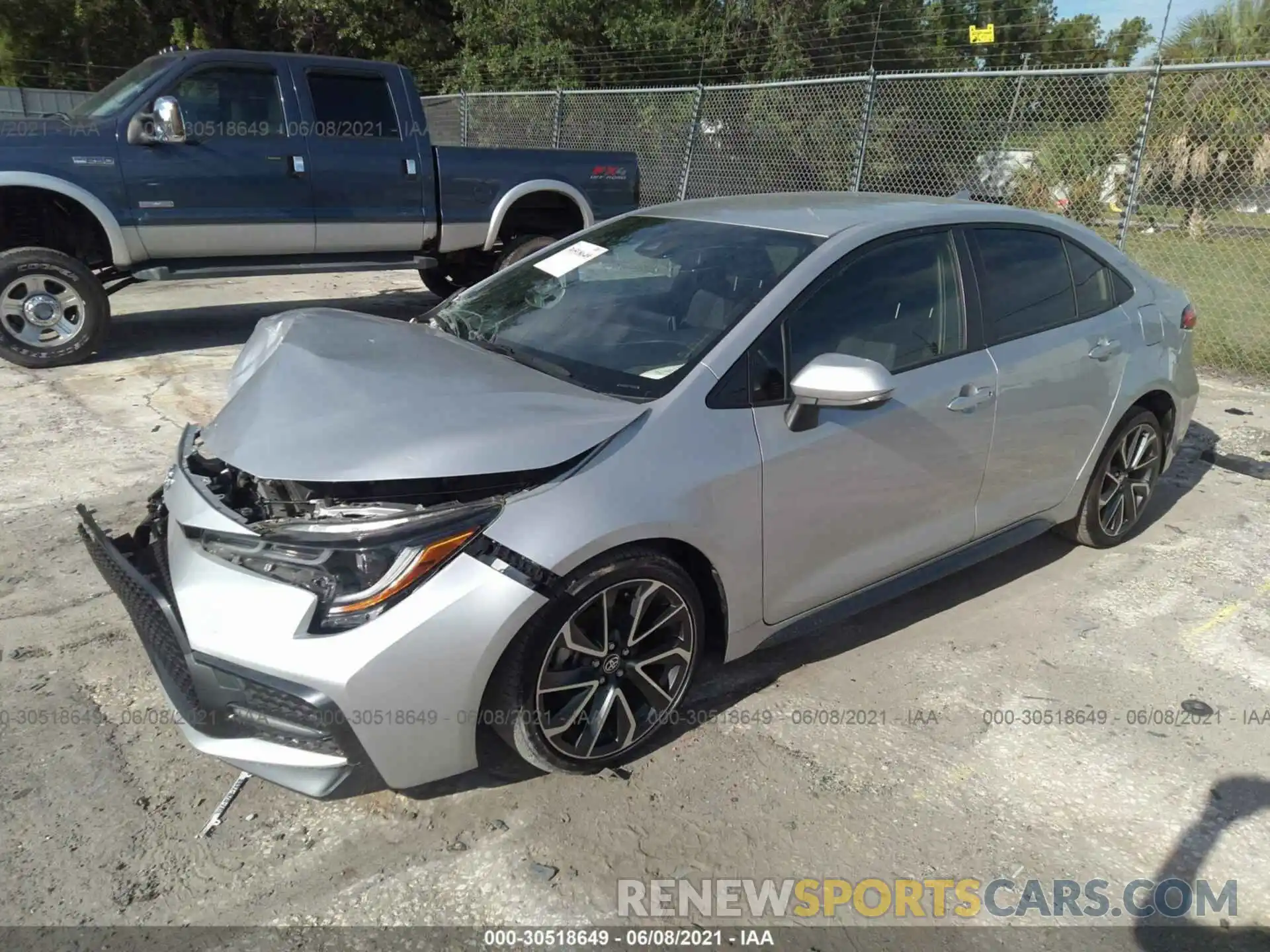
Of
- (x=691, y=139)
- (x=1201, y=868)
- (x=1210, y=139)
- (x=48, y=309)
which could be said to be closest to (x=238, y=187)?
(x=48, y=309)

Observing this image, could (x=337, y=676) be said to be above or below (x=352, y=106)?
below

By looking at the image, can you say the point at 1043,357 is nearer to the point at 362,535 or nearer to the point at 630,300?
the point at 630,300

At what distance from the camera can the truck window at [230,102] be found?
7359mm

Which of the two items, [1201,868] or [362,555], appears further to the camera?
[1201,868]

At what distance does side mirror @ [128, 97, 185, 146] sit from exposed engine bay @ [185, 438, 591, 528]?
5323 mm

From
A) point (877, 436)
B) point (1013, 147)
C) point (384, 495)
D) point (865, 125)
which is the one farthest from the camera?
point (1013, 147)

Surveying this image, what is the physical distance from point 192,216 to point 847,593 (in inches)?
244

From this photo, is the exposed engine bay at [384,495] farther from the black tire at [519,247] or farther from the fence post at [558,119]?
the fence post at [558,119]

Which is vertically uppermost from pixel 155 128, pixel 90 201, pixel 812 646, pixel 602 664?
pixel 155 128

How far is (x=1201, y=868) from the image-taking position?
270 centimetres

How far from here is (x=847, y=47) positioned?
61.5 feet

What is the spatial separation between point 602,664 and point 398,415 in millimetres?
924

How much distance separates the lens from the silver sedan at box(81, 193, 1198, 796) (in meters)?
2.47

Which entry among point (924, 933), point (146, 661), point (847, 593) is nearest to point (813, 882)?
point (924, 933)
